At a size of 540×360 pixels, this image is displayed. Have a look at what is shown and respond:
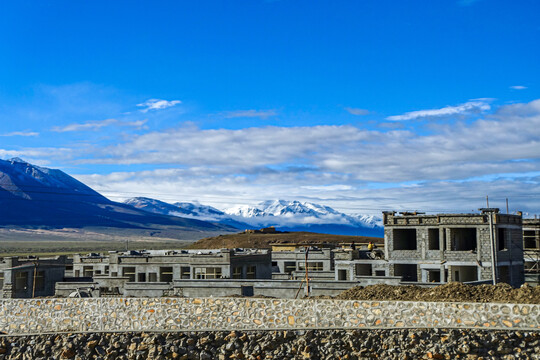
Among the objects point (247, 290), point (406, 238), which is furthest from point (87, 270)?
point (406, 238)

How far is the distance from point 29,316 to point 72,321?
8.57ft

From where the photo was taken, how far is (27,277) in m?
51.1

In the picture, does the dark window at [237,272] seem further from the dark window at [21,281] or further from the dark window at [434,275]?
the dark window at [21,281]

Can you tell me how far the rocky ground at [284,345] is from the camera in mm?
25125

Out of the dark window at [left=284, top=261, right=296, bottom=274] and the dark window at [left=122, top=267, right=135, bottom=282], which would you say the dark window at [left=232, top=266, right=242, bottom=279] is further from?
the dark window at [left=284, top=261, right=296, bottom=274]

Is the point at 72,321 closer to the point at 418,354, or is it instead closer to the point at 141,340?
the point at 141,340

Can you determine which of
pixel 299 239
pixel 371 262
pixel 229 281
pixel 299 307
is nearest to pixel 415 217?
pixel 371 262

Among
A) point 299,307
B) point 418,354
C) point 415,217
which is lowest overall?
point 418,354

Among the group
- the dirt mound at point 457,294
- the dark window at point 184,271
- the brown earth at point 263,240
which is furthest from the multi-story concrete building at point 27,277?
the brown earth at point 263,240

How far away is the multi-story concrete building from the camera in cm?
4931

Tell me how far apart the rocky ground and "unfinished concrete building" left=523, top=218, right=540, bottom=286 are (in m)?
29.8

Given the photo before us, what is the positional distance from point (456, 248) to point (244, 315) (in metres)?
28.6

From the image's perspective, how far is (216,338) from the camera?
92.4 ft

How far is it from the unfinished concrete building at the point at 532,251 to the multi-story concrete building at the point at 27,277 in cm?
3946
